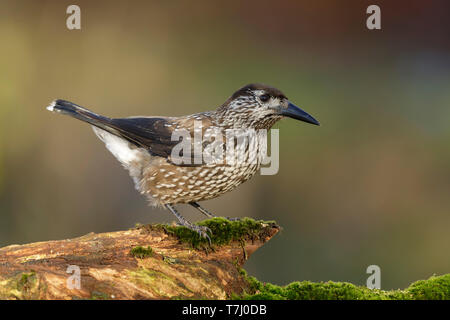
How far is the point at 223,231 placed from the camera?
454cm

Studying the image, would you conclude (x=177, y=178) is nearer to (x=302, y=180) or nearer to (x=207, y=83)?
(x=302, y=180)

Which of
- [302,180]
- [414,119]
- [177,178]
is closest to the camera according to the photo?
[177,178]

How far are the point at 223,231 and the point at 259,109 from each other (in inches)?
Answer: 48.9

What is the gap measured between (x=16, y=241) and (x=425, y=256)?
5.67 m

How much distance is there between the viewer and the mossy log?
3363mm

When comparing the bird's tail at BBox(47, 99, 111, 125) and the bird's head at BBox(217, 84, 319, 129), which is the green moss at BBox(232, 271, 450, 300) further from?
the bird's tail at BBox(47, 99, 111, 125)

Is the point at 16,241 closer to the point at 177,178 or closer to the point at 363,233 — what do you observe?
the point at 177,178

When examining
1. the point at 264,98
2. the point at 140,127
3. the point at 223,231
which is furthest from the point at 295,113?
the point at 140,127

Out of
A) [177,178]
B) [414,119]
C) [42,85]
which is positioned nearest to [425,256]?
[414,119]

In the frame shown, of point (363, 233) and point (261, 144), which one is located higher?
point (261, 144)

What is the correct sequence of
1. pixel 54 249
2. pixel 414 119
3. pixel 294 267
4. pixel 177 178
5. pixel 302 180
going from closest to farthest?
pixel 54 249 → pixel 177 178 → pixel 294 267 → pixel 302 180 → pixel 414 119

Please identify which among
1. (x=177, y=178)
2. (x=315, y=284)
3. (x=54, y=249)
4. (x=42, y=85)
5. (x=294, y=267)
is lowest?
(x=294, y=267)

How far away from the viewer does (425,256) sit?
7.78 m
